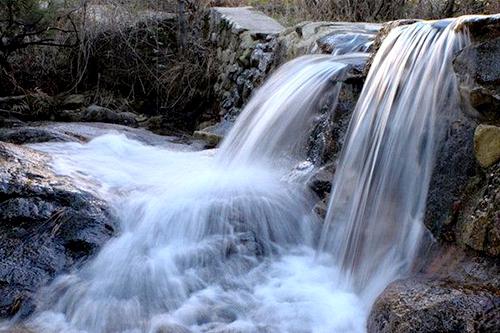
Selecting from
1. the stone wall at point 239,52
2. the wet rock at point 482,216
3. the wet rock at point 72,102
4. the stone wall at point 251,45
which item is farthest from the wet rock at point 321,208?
the wet rock at point 72,102

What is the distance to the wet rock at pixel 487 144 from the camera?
99.2 inches

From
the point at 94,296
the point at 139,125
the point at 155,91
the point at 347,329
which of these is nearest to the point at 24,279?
the point at 94,296

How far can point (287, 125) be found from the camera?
457 centimetres

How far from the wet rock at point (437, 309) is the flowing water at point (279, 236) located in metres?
0.31

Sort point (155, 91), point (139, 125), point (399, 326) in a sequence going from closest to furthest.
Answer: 1. point (399, 326)
2. point (139, 125)
3. point (155, 91)

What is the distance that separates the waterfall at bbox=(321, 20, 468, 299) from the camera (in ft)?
9.59

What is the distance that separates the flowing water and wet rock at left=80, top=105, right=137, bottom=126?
2.87m

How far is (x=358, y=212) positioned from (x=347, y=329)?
789mm

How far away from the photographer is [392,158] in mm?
3137

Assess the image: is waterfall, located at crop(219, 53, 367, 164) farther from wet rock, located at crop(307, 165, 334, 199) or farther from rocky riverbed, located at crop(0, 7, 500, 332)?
wet rock, located at crop(307, 165, 334, 199)

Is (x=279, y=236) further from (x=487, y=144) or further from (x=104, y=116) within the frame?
(x=104, y=116)

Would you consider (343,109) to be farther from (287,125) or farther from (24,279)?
(24,279)

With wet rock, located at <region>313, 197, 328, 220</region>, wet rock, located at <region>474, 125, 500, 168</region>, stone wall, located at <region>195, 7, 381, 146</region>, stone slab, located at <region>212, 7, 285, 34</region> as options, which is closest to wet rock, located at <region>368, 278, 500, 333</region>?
wet rock, located at <region>474, 125, 500, 168</region>

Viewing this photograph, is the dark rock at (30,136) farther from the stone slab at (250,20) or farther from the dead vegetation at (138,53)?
the stone slab at (250,20)
